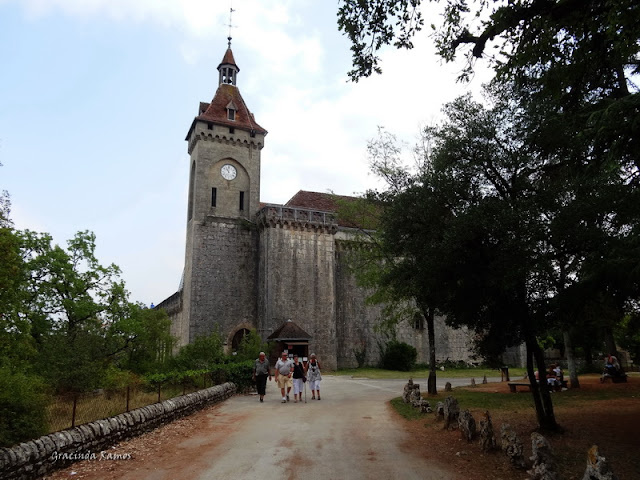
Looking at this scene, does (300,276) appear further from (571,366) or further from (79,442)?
(79,442)

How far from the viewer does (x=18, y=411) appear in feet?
22.2

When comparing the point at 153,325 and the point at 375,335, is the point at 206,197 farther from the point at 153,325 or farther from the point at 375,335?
the point at 375,335

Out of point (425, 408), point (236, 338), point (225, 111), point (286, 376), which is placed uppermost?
point (225, 111)

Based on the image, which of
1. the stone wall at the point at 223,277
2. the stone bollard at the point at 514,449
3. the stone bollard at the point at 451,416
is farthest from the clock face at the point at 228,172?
the stone bollard at the point at 514,449

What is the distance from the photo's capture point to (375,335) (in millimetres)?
36406

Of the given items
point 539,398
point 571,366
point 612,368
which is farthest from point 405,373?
point 539,398

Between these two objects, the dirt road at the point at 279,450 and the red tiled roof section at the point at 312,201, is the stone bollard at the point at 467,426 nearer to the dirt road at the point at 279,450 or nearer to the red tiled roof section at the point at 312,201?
the dirt road at the point at 279,450

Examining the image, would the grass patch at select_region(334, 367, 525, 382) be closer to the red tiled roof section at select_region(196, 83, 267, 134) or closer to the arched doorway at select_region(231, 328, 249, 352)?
the arched doorway at select_region(231, 328, 249, 352)

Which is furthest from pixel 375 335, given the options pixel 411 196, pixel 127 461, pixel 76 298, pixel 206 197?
pixel 127 461

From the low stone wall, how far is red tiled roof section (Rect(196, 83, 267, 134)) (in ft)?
93.5

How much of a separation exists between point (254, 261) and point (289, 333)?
7120 millimetres

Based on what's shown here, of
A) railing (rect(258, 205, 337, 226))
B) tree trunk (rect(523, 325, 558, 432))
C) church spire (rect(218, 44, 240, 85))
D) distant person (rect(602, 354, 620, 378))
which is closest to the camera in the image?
tree trunk (rect(523, 325, 558, 432))

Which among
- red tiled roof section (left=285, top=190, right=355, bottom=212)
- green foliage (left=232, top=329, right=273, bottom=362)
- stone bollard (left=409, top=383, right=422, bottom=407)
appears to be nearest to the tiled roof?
green foliage (left=232, top=329, right=273, bottom=362)

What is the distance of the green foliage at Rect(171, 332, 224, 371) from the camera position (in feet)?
56.3
